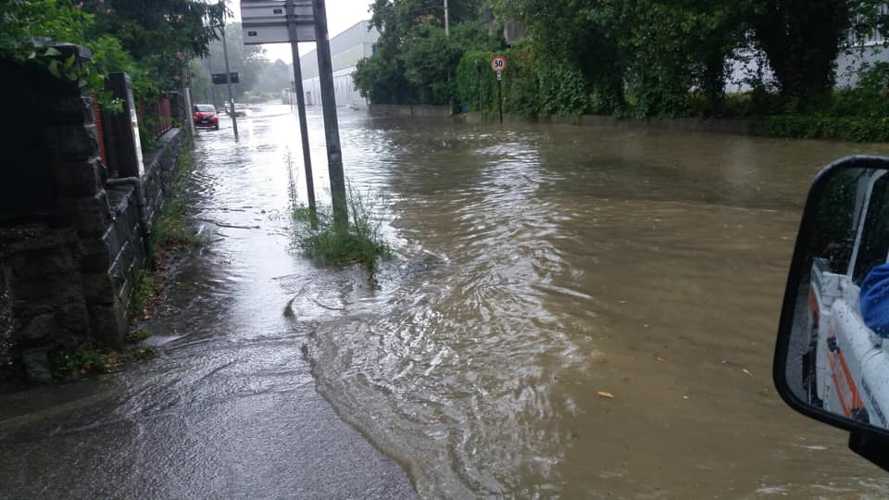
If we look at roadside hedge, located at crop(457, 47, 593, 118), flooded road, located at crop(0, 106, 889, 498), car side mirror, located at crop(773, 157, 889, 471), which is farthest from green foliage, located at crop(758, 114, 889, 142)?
car side mirror, located at crop(773, 157, 889, 471)

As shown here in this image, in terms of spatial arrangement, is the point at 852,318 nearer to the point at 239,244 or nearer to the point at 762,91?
the point at 239,244

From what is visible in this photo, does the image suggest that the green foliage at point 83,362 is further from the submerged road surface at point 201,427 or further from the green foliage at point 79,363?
the submerged road surface at point 201,427

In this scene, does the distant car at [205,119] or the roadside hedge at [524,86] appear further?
the distant car at [205,119]

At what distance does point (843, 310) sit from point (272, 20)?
301 inches

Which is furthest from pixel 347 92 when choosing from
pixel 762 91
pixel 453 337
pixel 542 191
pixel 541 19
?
pixel 453 337

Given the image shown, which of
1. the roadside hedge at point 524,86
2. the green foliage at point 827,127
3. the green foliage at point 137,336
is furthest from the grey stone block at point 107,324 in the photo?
the roadside hedge at point 524,86

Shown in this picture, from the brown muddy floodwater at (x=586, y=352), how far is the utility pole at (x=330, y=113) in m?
0.87

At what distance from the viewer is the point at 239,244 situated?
29.8 feet

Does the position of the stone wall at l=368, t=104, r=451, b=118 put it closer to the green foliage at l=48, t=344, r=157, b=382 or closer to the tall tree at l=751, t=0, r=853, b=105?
the tall tree at l=751, t=0, r=853, b=105

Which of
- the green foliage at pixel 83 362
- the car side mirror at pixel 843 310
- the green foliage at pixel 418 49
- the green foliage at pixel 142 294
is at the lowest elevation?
the green foliage at pixel 83 362

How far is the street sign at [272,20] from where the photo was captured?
27.4ft

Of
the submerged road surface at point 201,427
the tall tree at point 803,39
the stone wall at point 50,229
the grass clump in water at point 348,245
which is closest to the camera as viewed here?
the submerged road surface at point 201,427

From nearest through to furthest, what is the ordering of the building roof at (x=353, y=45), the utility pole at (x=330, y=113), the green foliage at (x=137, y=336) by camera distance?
the green foliage at (x=137, y=336), the utility pole at (x=330, y=113), the building roof at (x=353, y=45)

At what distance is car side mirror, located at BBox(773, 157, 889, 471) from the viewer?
5.16 feet
